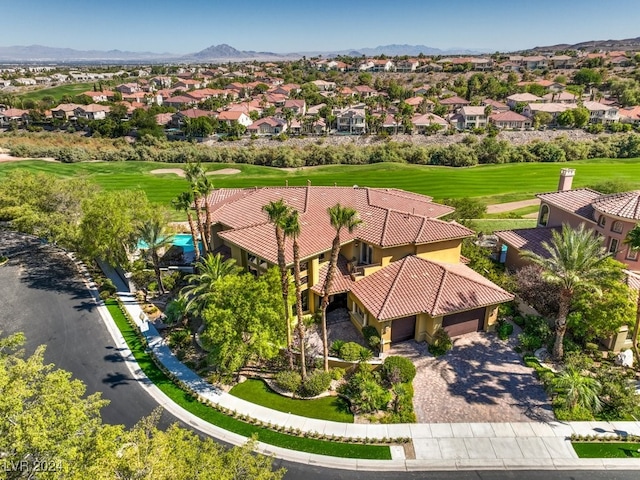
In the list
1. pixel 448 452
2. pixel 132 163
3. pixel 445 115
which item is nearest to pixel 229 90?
pixel 445 115

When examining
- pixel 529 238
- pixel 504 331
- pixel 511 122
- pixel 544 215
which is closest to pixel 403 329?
pixel 504 331

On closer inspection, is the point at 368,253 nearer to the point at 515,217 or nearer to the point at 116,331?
the point at 116,331

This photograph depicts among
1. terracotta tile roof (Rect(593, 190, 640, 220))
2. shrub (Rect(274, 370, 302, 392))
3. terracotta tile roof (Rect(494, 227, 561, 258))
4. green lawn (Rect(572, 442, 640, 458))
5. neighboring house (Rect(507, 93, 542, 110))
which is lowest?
green lawn (Rect(572, 442, 640, 458))

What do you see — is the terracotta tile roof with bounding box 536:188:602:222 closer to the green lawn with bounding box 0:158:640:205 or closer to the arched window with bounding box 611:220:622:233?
the arched window with bounding box 611:220:622:233

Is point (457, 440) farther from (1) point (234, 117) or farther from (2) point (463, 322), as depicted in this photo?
(1) point (234, 117)

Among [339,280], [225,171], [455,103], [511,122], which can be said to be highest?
[455,103]

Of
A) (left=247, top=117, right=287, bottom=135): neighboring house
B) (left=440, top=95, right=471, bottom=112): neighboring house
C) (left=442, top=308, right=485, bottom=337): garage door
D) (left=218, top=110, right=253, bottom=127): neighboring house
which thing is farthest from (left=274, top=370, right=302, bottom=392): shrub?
(left=440, top=95, right=471, bottom=112): neighboring house
